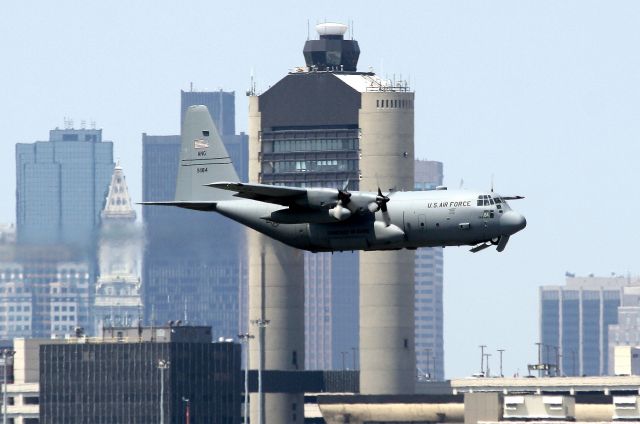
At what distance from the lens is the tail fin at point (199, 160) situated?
145375 mm

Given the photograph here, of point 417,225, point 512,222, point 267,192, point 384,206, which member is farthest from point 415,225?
point 267,192

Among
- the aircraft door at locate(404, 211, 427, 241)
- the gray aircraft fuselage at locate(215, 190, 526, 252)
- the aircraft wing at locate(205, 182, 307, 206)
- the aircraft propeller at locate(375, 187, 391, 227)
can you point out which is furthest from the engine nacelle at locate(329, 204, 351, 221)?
the aircraft door at locate(404, 211, 427, 241)

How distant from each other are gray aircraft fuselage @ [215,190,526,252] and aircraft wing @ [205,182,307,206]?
94 centimetres

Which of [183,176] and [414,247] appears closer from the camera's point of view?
[414,247]

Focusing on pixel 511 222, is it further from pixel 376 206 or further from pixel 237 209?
pixel 237 209

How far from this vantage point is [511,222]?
444 feet

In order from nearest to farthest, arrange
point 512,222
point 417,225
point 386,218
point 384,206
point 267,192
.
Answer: point 267,192
point 417,225
point 386,218
point 384,206
point 512,222

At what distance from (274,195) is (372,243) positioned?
22.0 ft

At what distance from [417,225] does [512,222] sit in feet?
19.7

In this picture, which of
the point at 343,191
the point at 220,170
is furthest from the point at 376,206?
the point at 220,170

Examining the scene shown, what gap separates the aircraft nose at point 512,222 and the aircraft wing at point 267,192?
12.3 metres

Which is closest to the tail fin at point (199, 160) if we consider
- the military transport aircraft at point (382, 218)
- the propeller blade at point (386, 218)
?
the military transport aircraft at point (382, 218)

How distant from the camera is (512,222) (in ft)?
444

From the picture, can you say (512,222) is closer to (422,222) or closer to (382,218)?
(422,222)
